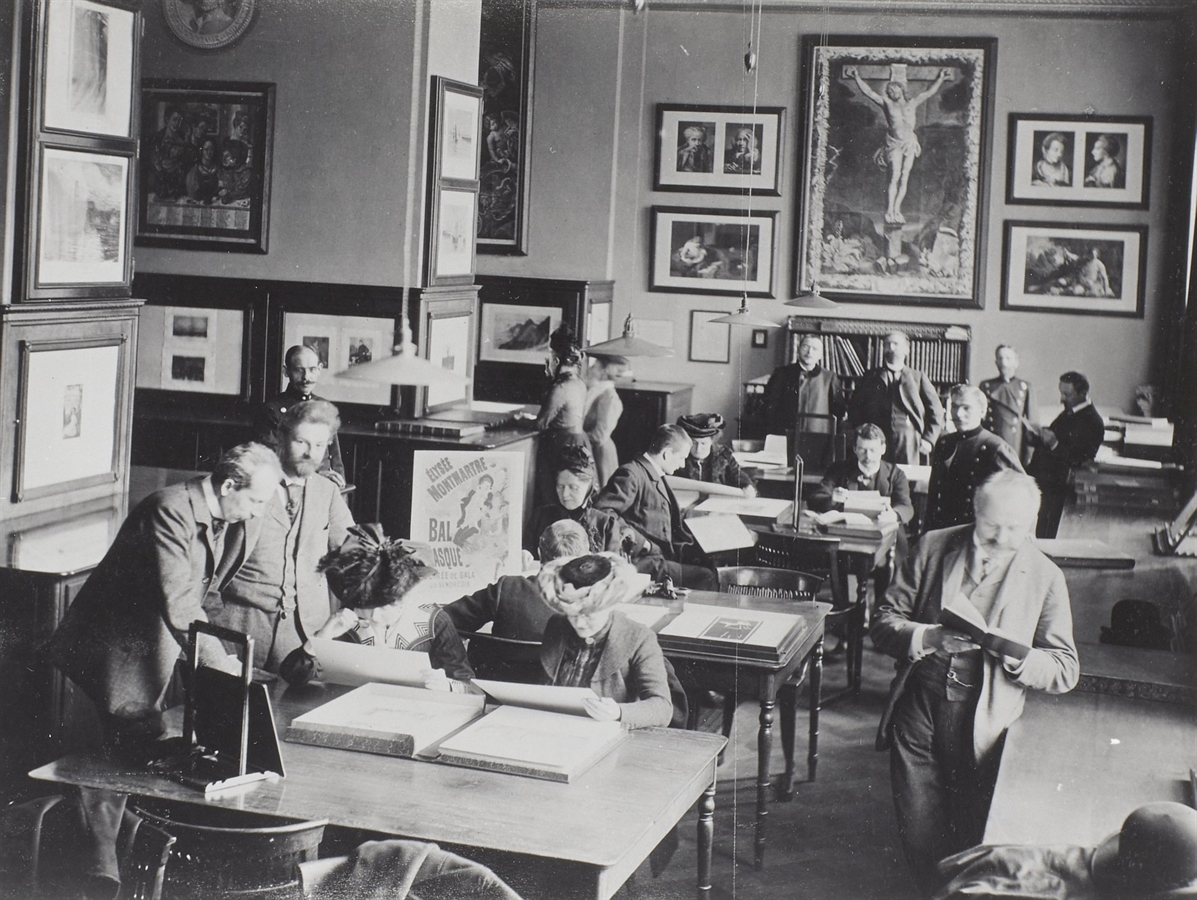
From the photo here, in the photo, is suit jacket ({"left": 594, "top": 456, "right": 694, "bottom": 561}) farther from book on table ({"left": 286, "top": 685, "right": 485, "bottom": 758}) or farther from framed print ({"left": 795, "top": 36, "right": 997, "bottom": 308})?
framed print ({"left": 795, "top": 36, "right": 997, "bottom": 308})

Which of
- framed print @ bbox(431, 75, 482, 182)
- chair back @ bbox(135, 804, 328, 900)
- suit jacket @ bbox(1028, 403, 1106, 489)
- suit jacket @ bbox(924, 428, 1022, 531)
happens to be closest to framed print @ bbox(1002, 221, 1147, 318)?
suit jacket @ bbox(1028, 403, 1106, 489)

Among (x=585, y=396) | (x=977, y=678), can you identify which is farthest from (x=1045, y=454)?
(x=977, y=678)

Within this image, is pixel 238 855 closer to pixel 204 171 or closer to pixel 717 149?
pixel 204 171

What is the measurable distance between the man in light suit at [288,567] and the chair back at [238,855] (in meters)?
1.22

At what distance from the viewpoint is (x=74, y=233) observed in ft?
13.4

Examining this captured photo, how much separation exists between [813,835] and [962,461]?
81.7 inches

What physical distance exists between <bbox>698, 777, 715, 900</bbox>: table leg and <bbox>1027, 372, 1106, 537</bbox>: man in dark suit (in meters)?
1.95

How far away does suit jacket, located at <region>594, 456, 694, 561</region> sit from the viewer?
18.5ft

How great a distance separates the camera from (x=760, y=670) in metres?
4.07

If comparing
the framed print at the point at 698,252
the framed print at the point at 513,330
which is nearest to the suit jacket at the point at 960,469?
the framed print at the point at 698,252

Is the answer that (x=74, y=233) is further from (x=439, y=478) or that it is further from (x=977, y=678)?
(x=977, y=678)

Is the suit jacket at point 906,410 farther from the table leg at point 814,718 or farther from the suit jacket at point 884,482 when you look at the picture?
the table leg at point 814,718

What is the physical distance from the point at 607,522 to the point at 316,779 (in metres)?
2.62

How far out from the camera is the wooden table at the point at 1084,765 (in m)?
3.26
